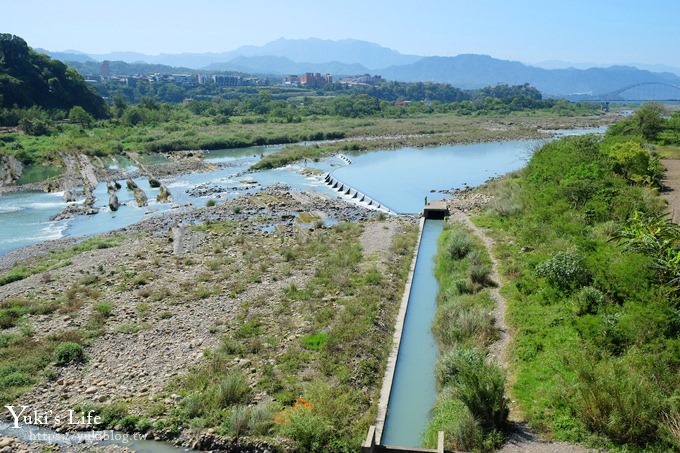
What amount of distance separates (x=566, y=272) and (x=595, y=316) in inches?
91.3

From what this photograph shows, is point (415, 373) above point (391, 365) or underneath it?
underneath

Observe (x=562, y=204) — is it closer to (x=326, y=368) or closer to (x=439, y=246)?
(x=439, y=246)

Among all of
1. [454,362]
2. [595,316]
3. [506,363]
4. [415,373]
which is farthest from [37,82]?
[595,316]

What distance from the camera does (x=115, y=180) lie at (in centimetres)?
4350

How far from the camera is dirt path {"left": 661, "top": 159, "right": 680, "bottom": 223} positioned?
2340cm

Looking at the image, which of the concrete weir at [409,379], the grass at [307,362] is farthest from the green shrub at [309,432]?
the concrete weir at [409,379]

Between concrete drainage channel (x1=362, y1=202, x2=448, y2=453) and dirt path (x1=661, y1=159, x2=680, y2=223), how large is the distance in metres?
11.0

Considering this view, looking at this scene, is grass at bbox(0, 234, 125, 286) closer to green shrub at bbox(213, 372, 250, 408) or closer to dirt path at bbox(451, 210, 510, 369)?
green shrub at bbox(213, 372, 250, 408)

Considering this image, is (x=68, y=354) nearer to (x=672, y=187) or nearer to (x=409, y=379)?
(x=409, y=379)

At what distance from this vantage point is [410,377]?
43.0ft

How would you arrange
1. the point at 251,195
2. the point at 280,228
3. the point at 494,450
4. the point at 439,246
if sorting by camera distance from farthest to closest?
the point at 251,195 → the point at 280,228 → the point at 439,246 → the point at 494,450

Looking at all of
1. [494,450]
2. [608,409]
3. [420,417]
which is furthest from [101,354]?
[608,409]

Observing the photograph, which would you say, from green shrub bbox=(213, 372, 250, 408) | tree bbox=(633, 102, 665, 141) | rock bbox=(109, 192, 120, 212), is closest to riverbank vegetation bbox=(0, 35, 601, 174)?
rock bbox=(109, 192, 120, 212)

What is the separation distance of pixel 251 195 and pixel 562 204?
68.9 ft
